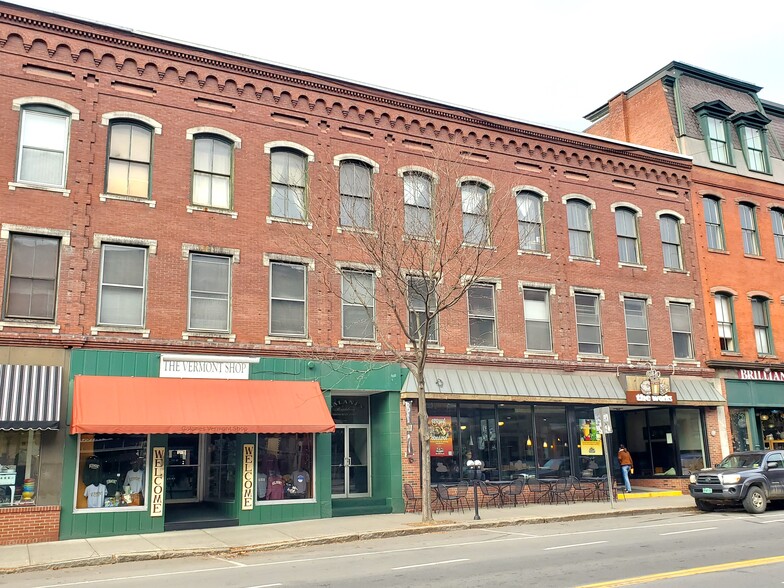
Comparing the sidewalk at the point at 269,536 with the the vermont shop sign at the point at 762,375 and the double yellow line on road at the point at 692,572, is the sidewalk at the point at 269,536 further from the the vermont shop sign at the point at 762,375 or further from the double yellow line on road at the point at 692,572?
the the vermont shop sign at the point at 762,375

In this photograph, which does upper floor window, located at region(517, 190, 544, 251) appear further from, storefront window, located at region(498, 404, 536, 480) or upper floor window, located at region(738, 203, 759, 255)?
upper floor window, located at region(738, 203, 759, 255)

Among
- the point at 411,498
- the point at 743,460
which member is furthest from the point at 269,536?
the point at 743,460

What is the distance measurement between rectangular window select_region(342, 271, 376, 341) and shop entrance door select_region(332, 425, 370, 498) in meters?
2.80

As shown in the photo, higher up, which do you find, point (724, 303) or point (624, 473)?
point (724, 303)

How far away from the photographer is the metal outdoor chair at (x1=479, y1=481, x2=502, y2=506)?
846 inches

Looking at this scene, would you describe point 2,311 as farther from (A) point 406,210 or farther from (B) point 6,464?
(A) point 406,210

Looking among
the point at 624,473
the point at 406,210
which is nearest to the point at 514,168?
the point at 406,210

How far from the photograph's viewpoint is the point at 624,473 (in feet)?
80.5

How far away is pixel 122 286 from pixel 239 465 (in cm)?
534

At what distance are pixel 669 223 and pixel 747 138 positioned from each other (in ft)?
A: 18.8

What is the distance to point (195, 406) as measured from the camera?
17.5m

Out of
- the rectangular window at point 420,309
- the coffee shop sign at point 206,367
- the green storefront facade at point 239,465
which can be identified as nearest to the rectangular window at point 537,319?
the rectangular window at point 420,309

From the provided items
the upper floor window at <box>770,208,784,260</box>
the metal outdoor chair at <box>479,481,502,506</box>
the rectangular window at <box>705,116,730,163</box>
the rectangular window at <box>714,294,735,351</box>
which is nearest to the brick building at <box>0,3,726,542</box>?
the metal outdoor chair at <box>479,481,502,506</box>

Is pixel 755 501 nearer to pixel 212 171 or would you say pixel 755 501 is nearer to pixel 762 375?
pixel 762 375
